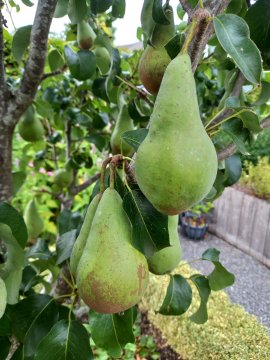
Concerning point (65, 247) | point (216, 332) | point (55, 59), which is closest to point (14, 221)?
point (65, 247)

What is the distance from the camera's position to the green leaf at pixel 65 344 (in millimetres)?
600

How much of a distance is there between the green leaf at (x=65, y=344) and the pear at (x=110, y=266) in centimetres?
23

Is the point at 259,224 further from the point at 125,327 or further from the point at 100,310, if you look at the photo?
the point at 100,310

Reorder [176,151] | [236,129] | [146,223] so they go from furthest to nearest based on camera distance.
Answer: [236,129]
[146,223]
[176,151]

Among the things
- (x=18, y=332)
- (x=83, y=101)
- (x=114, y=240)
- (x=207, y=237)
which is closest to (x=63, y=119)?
(x=83, y=101)

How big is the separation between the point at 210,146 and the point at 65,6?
56 centimetres

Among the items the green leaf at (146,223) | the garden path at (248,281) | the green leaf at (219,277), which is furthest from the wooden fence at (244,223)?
the green leaf at (146,223)

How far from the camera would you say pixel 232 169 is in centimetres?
80

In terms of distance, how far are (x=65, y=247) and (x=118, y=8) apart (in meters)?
0.52

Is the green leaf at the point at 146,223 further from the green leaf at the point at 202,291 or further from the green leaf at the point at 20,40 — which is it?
the green leaf at the point at 20,40

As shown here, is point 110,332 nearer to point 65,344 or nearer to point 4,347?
point 65,344

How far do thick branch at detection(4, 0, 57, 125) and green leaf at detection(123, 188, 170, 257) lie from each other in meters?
0.44

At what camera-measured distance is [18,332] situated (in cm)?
→ 70

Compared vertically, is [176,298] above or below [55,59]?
below
